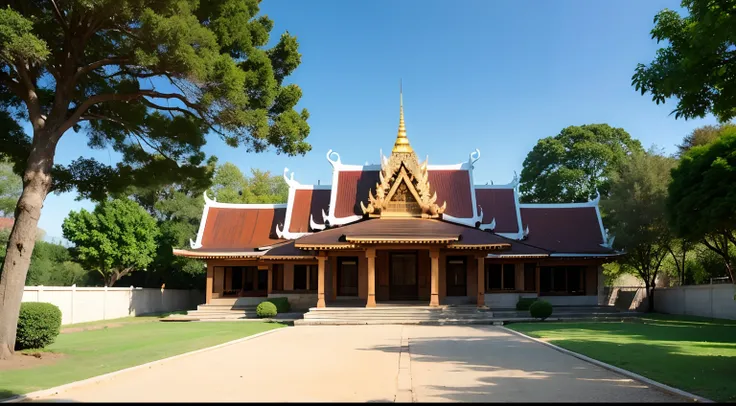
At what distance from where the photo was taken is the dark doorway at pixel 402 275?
28.2 metres

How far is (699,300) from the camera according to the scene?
84.8 ft

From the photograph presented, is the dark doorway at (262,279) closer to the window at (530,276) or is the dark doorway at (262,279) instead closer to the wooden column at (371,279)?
the wooden column at (371,279)

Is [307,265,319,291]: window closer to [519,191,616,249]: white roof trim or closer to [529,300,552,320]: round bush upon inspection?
[529,300,552,320]: round bush

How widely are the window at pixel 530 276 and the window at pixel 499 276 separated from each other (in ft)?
2.48

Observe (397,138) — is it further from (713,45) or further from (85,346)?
(713,45)

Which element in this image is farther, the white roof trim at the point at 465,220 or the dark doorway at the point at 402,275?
the white roof trim at the point at 465,220

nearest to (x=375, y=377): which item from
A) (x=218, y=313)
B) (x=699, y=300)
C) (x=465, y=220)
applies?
(x=465, y=220)

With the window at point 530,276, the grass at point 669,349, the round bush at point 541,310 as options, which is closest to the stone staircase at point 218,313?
the round bush at point 541,310

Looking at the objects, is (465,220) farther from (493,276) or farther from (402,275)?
(402,275)

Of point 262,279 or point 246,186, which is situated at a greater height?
point 246,186

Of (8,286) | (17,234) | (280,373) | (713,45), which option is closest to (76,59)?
(17,234)

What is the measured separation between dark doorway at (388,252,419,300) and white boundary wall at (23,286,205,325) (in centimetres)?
1282

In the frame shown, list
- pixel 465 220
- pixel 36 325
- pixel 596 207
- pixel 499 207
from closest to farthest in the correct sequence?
pixel 36 325, pixel 465 220, pixel 499 207, pixel 596 207

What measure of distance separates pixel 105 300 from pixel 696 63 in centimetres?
2523
